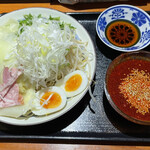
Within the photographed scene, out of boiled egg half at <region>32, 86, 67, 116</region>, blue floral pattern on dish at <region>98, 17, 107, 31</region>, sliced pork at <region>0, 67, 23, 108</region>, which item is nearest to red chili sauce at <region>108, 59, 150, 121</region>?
boiled egg half at <region>32, 86, 67, 116</region>

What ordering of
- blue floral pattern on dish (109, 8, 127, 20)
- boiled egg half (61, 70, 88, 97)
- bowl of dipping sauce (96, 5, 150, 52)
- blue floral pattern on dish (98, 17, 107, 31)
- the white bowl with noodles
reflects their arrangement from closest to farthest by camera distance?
the white bowl with noodles
boiled egg half (61, 70, 88, 97)
bowl of dipping sauce (96, 5, 150, 52)
blue floral pattern on dish (98, 17, 107, 31)
blue floral pattern on dish (109, 8, 127, 20)

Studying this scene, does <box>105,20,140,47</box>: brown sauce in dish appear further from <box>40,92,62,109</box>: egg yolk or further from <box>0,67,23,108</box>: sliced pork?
<box>0,67,23,108</box>: sliced pork

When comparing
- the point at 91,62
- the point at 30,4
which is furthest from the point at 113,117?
the point at 30,4

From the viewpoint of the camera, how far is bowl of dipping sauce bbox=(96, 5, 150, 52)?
194cm

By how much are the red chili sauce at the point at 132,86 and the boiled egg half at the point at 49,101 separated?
0.45 metres

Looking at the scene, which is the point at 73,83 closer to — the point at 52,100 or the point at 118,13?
the point at 52,100

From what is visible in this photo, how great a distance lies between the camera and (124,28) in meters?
2.12

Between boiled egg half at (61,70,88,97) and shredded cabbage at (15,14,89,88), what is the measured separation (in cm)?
8

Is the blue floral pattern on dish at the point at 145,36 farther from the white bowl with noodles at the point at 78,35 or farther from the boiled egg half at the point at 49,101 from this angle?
the boiled egg half at the point at 49,101

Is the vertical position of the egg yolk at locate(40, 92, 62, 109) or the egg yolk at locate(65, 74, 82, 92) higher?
the egg yolk at locate(65, 74, 82, 92)

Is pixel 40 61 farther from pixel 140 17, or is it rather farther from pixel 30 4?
pixel 140 17

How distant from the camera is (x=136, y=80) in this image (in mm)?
1677

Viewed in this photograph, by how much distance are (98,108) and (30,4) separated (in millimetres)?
1745

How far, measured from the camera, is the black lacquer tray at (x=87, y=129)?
4.84ft
